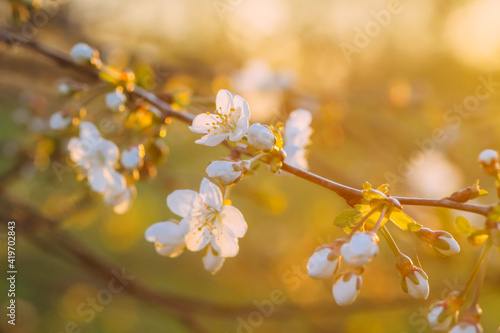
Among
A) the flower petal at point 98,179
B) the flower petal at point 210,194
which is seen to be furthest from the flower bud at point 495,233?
the flower petal at point 98,179

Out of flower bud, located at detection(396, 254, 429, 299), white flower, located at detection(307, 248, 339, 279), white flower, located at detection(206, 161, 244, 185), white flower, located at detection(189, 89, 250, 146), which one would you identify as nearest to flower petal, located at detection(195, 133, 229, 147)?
white flower, located at detection(189, 89, 250, 146)

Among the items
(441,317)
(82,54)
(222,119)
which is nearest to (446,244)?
(441,317)

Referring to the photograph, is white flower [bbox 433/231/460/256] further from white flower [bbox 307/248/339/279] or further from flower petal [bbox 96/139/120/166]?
flower petal [bbox 96/139/120/166]

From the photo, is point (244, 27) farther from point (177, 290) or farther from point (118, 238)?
point (177, 290)

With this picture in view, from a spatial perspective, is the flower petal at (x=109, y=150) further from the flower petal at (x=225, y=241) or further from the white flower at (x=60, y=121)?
the flower petal at (x=225, y=241)

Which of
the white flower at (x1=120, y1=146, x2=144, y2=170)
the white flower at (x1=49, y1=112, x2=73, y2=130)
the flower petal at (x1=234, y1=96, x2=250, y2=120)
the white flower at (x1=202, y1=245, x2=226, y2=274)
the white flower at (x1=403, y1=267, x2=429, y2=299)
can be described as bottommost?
the white flower at (x1=403, y1=267, x2=429, y2=299)

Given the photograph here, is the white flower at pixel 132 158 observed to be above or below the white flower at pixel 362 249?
above

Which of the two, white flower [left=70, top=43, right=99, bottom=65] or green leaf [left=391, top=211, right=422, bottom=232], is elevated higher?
white flower [left=70, top=43, right=99, bottom=65]
